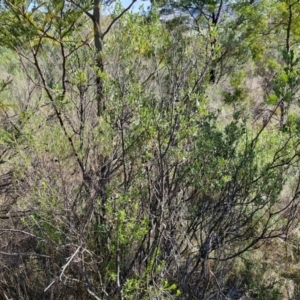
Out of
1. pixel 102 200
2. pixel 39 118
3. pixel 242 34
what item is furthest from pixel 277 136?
pixel 242 34

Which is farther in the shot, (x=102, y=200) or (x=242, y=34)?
(x=242, y=34)

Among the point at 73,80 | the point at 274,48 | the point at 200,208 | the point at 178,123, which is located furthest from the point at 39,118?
the point at 274,48

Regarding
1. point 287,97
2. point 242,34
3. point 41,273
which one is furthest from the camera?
point 242,34

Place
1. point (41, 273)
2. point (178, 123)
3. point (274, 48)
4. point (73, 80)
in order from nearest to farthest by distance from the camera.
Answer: point (178, 123) < point (73, 80) < point (41, 273) < point (274, 48)

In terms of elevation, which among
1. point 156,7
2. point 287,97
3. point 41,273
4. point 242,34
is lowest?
point 41,273

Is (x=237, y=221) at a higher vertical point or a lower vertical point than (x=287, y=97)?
lower

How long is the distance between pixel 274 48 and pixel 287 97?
8.00 metres

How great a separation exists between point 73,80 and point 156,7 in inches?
34.0

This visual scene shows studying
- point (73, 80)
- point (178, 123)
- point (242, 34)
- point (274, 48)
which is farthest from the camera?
point (274, 48)

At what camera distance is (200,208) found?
11.7 ft

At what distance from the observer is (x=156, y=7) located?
3500mm

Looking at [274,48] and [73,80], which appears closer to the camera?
[73,80]

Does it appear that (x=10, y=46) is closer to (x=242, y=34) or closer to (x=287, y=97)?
(x=287, y=97)

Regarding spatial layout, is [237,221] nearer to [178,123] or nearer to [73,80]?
[178,123]
